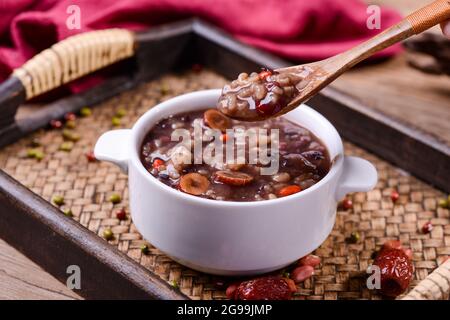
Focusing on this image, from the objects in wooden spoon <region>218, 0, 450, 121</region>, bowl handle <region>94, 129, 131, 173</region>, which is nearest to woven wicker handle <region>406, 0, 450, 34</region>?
wooden spoon <region>218, 0, 450, 121</region>

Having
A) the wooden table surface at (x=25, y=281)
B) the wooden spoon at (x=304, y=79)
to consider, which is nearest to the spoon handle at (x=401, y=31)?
the wooden spoon at (x=304, y=79)

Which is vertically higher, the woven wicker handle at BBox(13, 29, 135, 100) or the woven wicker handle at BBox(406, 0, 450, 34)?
the woven wicker handle at BBox(406, 0, 450, 34)

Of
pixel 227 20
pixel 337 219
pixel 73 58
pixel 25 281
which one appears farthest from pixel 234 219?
pixel 227 20

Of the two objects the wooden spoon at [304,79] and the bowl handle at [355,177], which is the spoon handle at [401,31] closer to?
the wooden spoon at [304,79]

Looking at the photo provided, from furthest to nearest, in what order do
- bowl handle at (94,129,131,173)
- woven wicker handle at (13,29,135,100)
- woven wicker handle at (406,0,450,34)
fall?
1. woven wicker handle at (13,29,135,100)
2. bowl handle at (94,129,131,173)
3. woven wicker handle at (406,0,450,34)

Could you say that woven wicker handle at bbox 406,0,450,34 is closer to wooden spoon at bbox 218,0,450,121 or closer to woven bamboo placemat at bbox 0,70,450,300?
wooden spoon at bbox 218,0,450,121
